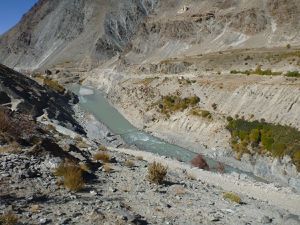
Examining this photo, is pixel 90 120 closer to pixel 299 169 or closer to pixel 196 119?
pixel 196 119

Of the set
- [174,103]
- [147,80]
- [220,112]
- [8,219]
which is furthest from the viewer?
[147,80]

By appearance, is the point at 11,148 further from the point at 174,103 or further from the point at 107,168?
the point at 174,103

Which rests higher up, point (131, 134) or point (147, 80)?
point (147, 80)

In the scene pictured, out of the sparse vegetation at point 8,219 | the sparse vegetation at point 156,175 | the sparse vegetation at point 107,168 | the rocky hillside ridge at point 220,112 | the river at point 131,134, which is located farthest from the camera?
the river at point 131,134

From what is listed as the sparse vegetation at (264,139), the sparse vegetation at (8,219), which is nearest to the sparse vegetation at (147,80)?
the sparse vegetation at (264,139)

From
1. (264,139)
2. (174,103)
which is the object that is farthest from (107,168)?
(174,103)

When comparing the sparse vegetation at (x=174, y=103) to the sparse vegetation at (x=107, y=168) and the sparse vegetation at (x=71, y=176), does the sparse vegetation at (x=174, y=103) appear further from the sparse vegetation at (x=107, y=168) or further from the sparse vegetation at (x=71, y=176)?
the sparse vegetation at (x=71, y=176)

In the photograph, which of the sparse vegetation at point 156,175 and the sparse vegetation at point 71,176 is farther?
the sparse vegetation at point 156,175
